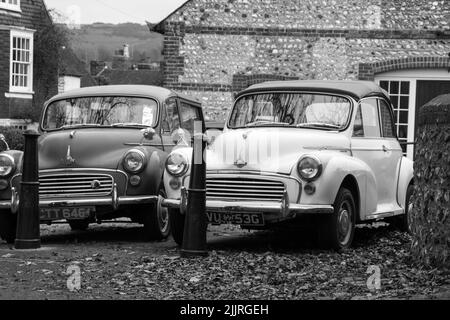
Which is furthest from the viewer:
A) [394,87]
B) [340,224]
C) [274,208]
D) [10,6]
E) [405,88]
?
[10,6]

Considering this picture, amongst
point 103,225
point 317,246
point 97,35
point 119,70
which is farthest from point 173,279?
point 97,35

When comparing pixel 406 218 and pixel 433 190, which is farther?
pixel 406 218

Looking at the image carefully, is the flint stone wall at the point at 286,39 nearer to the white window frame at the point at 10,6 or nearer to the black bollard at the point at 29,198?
the white window frame at the point at 10,6

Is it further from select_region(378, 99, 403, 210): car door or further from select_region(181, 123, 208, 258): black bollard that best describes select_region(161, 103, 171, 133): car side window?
select_region(181, 123, 208, 258): black bollard

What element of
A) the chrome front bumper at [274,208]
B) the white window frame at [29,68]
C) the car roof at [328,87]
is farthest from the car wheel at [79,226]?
the white window frame at [29,68]

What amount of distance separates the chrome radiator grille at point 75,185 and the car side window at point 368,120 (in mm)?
2820

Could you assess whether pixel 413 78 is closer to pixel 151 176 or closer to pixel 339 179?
pixel 151 176

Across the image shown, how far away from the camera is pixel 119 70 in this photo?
62.7 metres

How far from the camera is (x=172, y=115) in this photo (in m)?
11.7

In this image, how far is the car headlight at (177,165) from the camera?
31.4 feet

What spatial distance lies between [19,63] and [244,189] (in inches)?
1000

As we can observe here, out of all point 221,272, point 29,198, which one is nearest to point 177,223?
point 29,198

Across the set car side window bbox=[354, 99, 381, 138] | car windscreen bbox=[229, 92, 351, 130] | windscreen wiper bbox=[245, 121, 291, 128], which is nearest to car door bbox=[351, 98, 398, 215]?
car side window bbox=[354, 99, 381, 138]

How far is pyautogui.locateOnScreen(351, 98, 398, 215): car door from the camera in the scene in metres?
10.3
